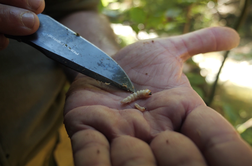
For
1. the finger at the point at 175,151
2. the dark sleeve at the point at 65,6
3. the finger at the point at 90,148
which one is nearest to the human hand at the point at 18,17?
the finger at the point at 90,148

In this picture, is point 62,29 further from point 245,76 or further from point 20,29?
point 245,76

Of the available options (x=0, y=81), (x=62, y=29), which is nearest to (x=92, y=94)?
(x=62, y=29)

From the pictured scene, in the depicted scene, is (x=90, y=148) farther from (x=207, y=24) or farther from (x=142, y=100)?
(x=207, y=24)

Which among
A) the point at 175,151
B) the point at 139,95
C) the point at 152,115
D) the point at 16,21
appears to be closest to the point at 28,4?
the point at 16,21

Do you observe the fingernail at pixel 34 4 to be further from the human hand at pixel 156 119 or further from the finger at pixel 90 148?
the finger at pixel 90 148

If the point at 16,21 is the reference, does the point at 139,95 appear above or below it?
below

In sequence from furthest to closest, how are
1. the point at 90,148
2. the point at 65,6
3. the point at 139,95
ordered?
the point at 65,6, the point at 139,95, the point at 90,148

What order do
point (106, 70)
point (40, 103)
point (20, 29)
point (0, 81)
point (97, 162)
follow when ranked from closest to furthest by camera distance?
point (97, 162) → point (20, 29) → point (106, 70) → point (0, 81) → point (40, 103)
